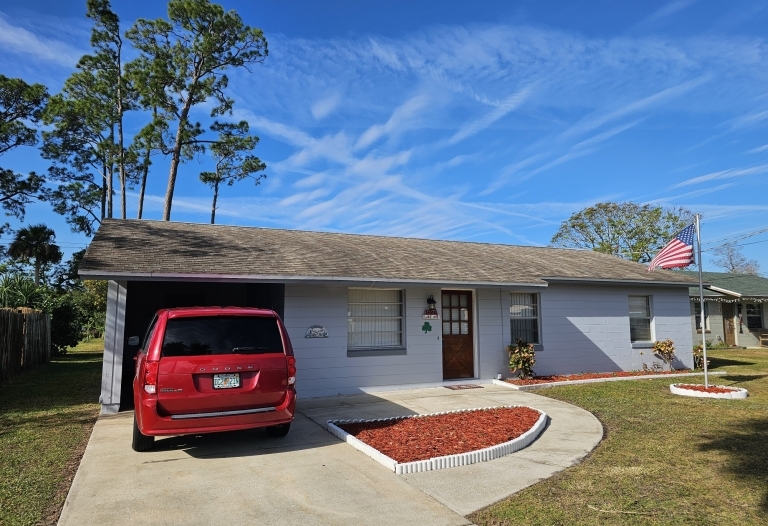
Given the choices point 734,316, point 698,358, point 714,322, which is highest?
point 734,316

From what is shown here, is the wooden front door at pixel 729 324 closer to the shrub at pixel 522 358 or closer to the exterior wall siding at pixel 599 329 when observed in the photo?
the exterior wall siding at pixel 599 329

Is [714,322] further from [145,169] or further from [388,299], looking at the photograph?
[145,169]

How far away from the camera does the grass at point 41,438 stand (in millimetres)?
4648

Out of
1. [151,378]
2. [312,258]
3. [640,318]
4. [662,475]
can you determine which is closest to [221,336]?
[151,378]

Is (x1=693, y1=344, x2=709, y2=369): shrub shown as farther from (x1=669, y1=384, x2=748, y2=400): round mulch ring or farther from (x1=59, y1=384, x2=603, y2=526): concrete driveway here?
(x1=59, y1=384, x2=603, y2=526): concrete driveway

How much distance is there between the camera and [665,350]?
587 inches

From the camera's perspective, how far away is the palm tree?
102 feet

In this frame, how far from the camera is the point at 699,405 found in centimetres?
936

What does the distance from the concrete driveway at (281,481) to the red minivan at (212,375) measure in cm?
46

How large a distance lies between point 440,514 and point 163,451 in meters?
3.88

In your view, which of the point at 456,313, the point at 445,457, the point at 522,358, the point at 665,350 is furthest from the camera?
the point at 665,350

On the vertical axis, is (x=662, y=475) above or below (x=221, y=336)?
below

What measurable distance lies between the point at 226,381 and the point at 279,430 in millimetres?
1440

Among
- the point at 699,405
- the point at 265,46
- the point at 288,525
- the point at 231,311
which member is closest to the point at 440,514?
the point at 288,525
